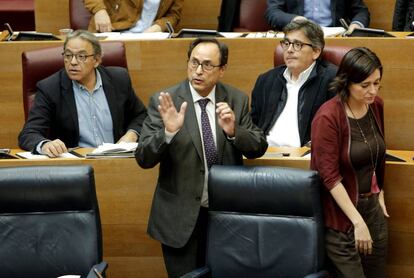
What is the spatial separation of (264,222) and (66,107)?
3.12 feet

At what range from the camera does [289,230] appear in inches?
88.3

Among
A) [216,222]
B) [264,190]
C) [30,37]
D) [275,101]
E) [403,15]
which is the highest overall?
[403,15]

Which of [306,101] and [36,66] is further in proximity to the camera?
[36,66]

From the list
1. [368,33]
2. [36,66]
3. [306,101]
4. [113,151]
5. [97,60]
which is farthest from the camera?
[368,33]

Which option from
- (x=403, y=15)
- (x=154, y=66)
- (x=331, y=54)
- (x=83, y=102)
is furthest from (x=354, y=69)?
(x=403, y=15)

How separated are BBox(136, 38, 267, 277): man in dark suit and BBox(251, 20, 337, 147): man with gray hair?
0.43 metres

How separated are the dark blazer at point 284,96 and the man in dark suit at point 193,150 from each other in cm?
43

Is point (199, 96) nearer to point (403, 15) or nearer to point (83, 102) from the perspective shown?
point (83, 102)

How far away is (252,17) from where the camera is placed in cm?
391

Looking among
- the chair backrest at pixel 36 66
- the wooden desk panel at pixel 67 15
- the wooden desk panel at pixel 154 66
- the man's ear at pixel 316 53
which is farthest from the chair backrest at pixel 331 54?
the wooden desk panel at pixel 67 15

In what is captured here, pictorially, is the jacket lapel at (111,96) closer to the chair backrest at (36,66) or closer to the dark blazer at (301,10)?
the chair backrest at (36,66)

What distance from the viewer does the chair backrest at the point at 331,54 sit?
9.61 ft

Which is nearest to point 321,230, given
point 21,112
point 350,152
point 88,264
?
point 350,152

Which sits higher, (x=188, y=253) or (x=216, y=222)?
(x=216, y=222)
